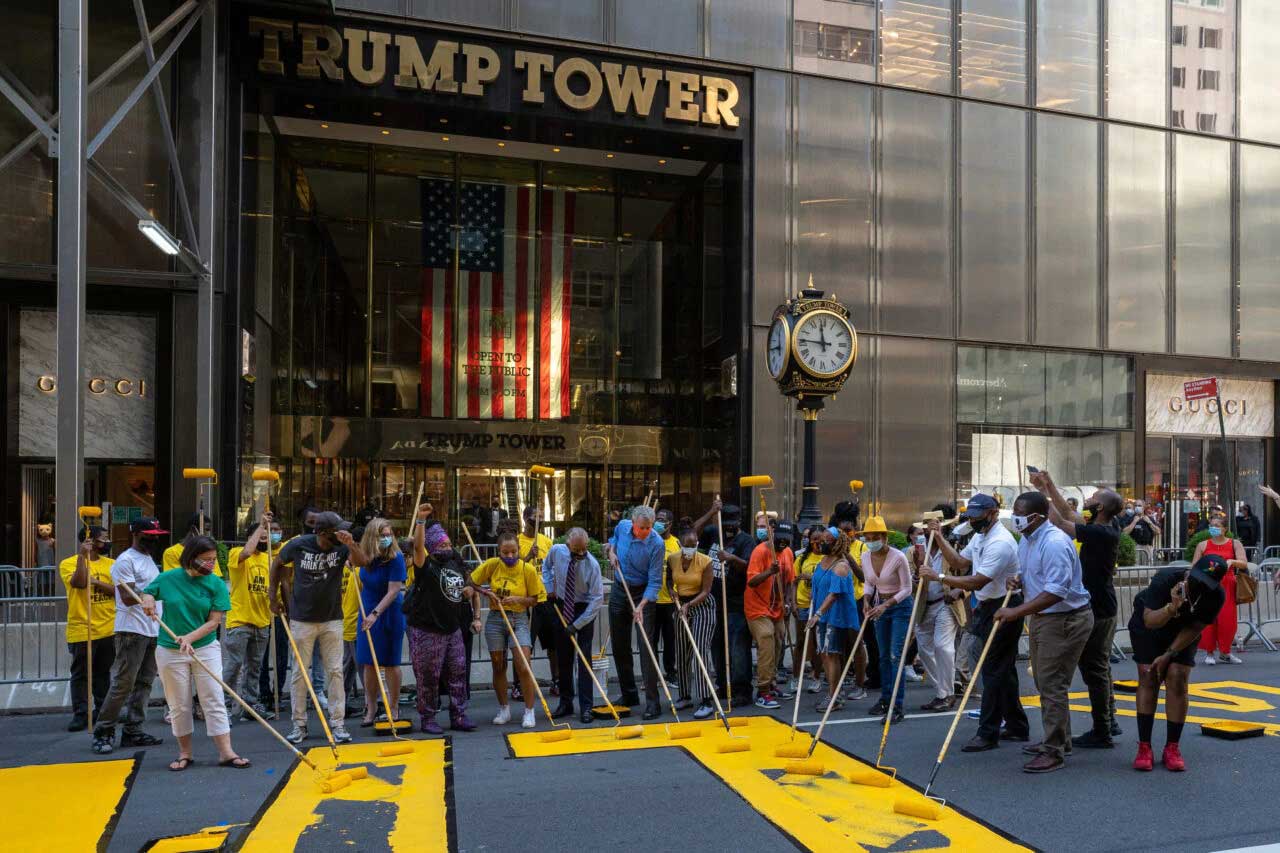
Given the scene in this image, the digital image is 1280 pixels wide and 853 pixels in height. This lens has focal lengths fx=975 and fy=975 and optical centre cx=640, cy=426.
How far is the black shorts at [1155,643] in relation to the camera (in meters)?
6.83

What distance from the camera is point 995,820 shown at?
5875mm

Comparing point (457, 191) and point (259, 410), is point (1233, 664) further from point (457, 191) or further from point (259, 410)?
point (457, 191)

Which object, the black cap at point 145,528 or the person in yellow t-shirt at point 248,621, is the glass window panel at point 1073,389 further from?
the black cap at point 145,528

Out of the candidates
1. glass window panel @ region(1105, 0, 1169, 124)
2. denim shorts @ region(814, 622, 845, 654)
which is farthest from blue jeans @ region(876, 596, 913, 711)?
glass window panel @ region(1105, 0, 1169, 124)

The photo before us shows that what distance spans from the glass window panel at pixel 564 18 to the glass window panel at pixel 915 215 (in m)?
6.01

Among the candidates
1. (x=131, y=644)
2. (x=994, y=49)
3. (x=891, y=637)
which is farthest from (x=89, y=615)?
(x=994, y=49)

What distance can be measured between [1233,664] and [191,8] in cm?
1798

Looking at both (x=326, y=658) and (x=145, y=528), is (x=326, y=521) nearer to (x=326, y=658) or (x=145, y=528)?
(x=326, y=658)

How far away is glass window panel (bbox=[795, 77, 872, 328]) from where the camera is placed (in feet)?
63.4

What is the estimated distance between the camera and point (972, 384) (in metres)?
20.3

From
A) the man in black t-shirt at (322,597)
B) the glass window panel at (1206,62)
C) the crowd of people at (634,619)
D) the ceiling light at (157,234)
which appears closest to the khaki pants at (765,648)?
the crowd of people at (634,619)

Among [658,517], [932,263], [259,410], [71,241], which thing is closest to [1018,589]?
[658,517]

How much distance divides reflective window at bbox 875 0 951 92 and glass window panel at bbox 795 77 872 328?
3.11ft

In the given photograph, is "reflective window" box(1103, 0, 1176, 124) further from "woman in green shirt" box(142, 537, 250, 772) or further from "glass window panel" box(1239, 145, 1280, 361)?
"woman in green shirt" box(142, 537, 250, 772)
